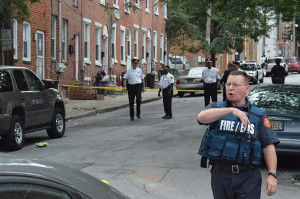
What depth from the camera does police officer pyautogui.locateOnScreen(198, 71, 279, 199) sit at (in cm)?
477

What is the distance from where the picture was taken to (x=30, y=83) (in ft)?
44.4

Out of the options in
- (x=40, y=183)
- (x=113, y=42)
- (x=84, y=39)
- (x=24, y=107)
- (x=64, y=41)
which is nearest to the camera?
(x=40, y=183)

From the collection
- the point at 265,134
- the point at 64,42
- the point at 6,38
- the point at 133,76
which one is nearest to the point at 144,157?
the point at 265,134

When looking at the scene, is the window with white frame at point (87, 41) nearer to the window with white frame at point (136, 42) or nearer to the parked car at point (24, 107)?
the window with white frame at point (136, 42)

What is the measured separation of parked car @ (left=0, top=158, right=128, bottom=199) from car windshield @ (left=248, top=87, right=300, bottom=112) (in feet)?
23.9

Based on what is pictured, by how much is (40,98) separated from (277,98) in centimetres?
564

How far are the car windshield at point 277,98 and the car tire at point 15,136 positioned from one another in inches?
185

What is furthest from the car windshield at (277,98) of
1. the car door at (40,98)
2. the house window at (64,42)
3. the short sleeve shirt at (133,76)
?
the house window at (64,42)

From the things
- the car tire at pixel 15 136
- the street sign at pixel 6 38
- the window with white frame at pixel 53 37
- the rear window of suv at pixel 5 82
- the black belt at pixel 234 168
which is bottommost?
the car tire at pixel 15 136

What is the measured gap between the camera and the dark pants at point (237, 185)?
4.80 metres

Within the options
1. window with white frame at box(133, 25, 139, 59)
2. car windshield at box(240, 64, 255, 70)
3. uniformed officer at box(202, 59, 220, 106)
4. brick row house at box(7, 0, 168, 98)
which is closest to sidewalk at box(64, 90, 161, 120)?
brick row house at box(7, 0, 168, 98)

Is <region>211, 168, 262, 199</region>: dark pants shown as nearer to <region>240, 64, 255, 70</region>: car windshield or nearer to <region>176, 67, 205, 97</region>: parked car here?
<region>176, 67, 205, 97</region>: parked car

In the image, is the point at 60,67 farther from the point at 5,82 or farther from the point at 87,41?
the point at 5,82

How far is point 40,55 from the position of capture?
86.1ft
